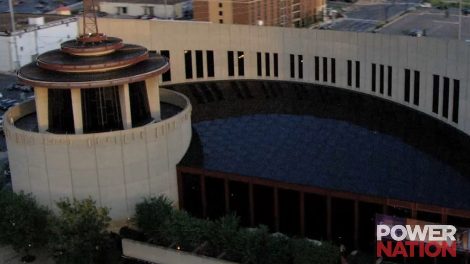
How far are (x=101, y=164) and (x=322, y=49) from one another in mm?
27057

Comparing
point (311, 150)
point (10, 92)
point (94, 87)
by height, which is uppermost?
point (94, 87)

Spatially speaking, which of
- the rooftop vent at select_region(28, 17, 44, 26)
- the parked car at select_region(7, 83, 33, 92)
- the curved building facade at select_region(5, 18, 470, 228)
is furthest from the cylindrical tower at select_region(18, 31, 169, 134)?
the rooftop vent at select_region(28, 17, 44, 26)

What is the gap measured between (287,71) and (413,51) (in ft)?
50.7

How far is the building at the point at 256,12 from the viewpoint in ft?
422

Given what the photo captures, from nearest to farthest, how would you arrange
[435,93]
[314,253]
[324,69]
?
[314,253] → [435,93] → [324,69]

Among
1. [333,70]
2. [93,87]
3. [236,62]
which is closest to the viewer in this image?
[93,87]

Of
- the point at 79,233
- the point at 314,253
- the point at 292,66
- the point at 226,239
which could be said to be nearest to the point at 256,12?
the point at 292,66

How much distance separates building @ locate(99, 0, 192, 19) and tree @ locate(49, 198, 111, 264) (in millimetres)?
112604

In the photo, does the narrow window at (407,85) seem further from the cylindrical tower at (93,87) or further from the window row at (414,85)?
the cylindrical tower at (93,87)

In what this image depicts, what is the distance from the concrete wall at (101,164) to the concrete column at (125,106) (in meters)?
2.93

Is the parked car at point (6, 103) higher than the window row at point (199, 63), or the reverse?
the window row at point (199, 63)

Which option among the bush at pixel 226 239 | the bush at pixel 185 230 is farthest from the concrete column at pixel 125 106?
the bush at pixel 185 230

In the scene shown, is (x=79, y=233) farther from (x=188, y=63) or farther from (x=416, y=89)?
(x=188, y=63)

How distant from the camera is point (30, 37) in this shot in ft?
391
